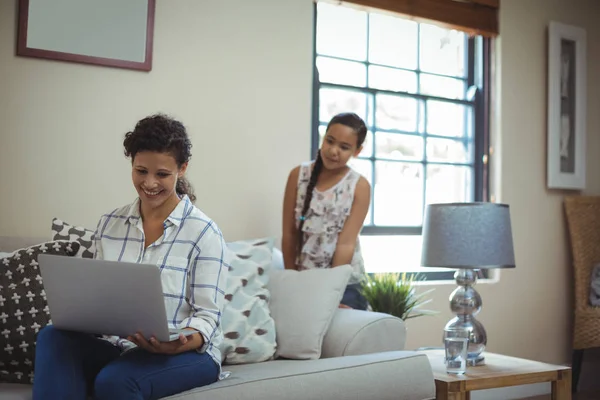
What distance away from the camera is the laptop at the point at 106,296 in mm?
1657

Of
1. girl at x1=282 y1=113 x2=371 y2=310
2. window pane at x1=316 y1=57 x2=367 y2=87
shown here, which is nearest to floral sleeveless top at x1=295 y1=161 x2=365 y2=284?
girl at x1=282 y1=113 x2=371 y2=310

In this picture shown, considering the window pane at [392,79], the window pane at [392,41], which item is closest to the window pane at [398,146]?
the window pane at [392,79]

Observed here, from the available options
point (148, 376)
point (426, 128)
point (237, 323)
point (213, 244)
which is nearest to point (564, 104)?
point (426, 128)

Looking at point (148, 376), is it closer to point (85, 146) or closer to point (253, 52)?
point (85, 146)

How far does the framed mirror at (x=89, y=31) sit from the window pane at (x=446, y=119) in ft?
5.46

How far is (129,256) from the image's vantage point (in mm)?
1996

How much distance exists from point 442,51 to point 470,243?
1597 mm

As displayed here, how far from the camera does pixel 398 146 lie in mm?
3916

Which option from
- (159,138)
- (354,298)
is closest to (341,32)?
(354,298)

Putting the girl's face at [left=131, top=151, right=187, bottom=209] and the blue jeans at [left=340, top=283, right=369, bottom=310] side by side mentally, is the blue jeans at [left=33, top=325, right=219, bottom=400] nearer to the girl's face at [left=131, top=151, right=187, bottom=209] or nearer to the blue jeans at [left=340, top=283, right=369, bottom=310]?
the girl's face at [left=131, top=151, right=187, bottom=209]

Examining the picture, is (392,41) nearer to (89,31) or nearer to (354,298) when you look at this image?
(354,298)

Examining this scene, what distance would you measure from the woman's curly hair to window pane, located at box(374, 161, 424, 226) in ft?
6.45

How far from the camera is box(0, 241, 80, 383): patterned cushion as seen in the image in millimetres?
2115

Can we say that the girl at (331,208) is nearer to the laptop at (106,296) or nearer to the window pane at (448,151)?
the window pane at (448,151)
